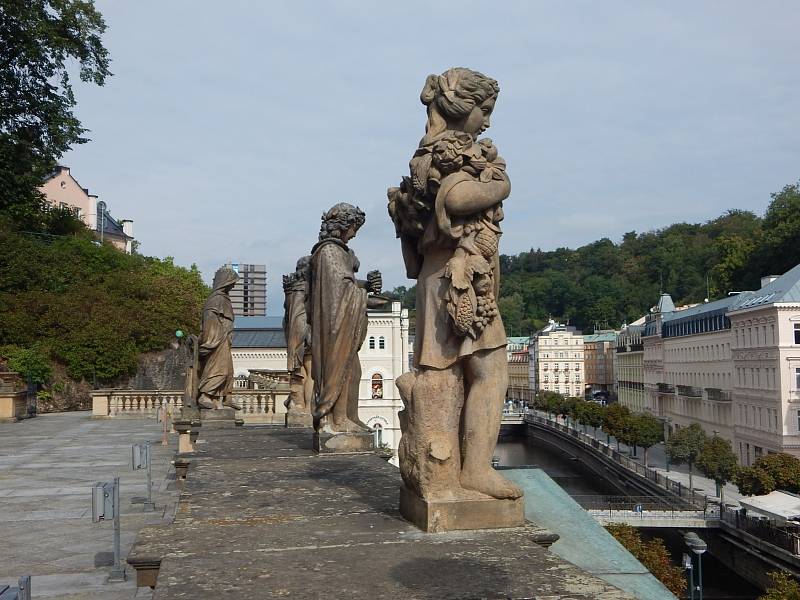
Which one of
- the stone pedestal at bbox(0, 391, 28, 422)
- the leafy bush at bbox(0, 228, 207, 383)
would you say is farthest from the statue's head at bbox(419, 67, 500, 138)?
the leafy bush at bbox(0, 228, 207, 383)

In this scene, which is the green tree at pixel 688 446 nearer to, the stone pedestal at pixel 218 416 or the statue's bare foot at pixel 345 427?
the stone pedestal at pixel 218 416

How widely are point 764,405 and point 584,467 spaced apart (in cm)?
1965

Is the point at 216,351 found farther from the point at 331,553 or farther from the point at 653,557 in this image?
the point at 653,557

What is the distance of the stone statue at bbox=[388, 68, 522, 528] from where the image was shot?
3.96 metres

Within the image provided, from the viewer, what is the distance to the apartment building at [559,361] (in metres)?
116

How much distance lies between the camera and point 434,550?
11.1 ft

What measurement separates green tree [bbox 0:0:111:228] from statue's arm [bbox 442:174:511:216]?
21.4 meters

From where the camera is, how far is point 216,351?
520 inches

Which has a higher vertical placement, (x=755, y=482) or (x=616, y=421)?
(x=616, y=421)

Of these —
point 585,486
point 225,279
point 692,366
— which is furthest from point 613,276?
point 225,279

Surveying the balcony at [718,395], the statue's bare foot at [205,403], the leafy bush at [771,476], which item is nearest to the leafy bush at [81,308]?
the statue's bare foot at [205,403]

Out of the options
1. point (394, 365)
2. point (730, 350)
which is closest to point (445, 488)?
point (730, 350)

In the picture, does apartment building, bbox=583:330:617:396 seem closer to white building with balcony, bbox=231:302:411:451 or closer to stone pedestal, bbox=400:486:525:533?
white building with balcony, bbox=231:302:411:451

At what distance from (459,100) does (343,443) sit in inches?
151
